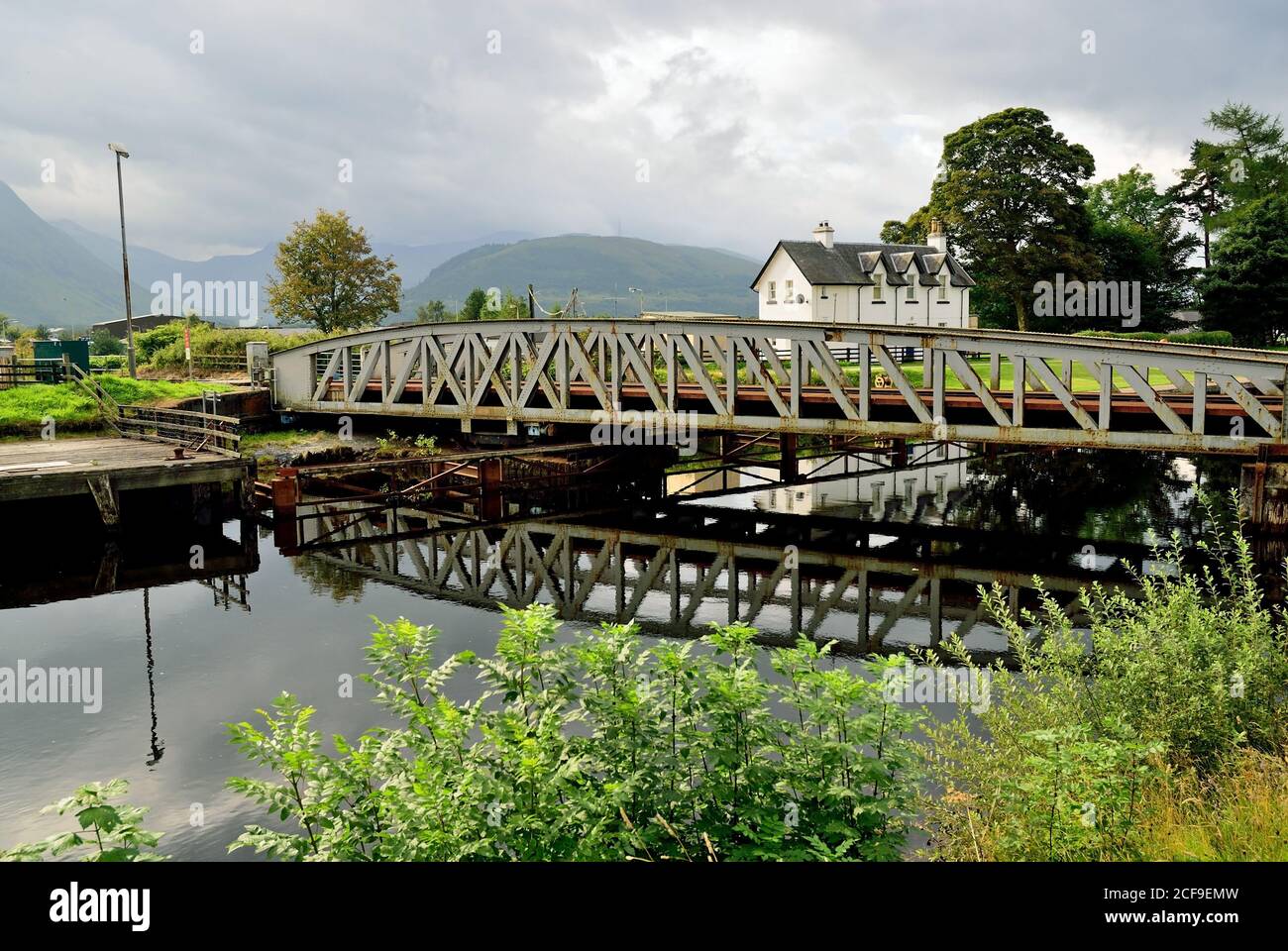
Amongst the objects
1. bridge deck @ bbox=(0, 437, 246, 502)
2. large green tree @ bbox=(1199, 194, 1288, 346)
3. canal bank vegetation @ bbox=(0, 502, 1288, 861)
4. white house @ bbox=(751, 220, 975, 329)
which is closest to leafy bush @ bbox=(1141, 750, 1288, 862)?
canal bank vegetation @ bbox=(0, 502, 1288, 861)

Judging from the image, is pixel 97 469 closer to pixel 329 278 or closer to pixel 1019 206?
pixel 329 278

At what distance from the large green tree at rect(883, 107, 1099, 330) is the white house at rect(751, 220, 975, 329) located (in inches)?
96.5

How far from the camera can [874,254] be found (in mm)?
62750

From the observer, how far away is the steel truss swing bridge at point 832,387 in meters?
25.5

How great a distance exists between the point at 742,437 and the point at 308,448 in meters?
19.5

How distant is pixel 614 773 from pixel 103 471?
73.5ft

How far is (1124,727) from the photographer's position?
728cm

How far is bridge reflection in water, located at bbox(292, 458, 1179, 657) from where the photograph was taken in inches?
786

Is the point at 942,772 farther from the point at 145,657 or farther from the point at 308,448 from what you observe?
the point at 308,448

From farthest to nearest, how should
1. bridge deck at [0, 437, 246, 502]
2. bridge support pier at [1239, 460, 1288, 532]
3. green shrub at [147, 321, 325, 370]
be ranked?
green shrub at [147, 321, 325, 370], bridge support pier at [1239, 460, 1288, 532], bridge deck at [0, 437, 246, 502]

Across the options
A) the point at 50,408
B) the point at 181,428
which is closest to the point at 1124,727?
the point at 181,428

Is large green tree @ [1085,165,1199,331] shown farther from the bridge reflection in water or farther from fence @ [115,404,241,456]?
fence @ [115,404,241,456]
